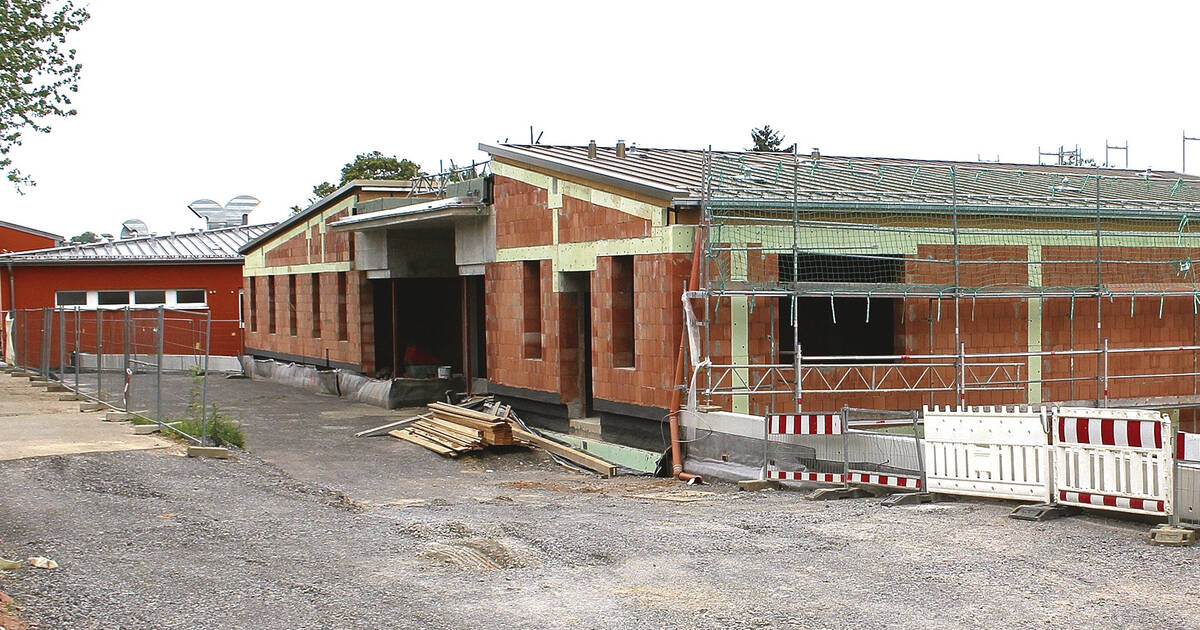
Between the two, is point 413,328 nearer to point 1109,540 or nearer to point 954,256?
point 954,256

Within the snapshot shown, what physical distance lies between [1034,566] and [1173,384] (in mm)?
13049

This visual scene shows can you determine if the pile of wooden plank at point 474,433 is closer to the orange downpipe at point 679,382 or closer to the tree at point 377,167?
the orange downpipe at point 679,382

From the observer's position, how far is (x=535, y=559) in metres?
10.3

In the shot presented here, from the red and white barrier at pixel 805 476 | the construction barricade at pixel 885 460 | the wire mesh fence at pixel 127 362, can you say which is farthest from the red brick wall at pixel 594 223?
the wire mesh fence at pixel 127 362

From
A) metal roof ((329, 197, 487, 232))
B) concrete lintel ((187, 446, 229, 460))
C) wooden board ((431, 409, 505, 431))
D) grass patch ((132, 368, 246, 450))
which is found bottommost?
wooden board ((431, 409, 505, 431))

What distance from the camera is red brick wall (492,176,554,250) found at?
71.1 ft

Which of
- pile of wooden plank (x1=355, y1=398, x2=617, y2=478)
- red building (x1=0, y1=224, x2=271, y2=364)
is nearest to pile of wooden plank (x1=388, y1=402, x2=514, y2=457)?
pile of wooden plank (x1=355, y1=398, x2=617, y2=478)

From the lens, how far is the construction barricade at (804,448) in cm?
1493

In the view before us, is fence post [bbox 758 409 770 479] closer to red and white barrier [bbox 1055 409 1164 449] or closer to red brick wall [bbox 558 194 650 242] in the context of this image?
red brick wall [bbox 558 194 650 242]

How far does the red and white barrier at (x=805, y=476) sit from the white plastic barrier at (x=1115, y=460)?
10.4ft

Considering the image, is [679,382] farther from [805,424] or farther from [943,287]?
[943,287]

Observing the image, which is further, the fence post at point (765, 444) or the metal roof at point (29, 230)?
the metal roof at point (29, 230)

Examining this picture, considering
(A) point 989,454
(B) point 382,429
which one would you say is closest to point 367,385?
(B) point 382,429

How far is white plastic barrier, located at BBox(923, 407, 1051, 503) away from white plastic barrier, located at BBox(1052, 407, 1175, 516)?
30 cm
